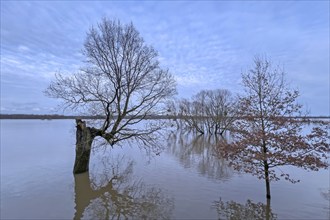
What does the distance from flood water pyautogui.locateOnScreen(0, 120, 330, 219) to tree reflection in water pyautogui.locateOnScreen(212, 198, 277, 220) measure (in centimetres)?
3

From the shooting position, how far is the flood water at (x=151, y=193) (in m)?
8.93

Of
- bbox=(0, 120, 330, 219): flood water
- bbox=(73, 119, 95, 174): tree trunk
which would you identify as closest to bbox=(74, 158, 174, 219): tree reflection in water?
bbox=(0, 120, 330, 219): flood water

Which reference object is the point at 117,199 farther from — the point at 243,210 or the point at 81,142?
the point at 81,142

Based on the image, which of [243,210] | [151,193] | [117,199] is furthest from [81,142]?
[243,210]

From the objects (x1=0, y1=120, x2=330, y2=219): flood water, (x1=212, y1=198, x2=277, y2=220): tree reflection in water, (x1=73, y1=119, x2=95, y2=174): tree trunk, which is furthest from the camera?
(x1=73, y1=119, x2=95, y2=174): tree trunk

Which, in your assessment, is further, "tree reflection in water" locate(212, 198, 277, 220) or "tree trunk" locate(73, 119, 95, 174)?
"tree trunk" locate(73, 119, 95, 174)

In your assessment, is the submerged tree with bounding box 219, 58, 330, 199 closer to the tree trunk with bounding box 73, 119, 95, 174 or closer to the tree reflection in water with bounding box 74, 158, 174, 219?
the tree reflection in water with bounding box 74, 158, 174, 219

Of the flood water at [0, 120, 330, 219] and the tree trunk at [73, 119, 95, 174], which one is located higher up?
the tree trunk at [73, 119, 95, 174]

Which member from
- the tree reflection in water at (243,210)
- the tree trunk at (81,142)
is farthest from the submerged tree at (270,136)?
the tree trunk at (81,142)

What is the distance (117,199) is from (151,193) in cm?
152

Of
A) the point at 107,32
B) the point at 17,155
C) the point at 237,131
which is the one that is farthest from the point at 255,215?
the point at 17,155

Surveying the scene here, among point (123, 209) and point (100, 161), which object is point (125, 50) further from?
point (123, 209)

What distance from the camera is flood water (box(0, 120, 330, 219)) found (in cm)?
893

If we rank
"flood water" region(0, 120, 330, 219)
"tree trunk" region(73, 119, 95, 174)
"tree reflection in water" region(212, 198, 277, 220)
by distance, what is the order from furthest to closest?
"tree trunk" region(73, 119, 95, 174) → "flood water" region(0, 120, 330, 219) → "tree reflection in water" region(212, 198, 277, 220)
